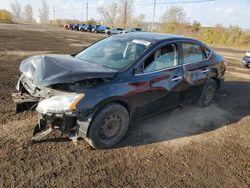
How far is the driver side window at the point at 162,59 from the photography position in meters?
3.77

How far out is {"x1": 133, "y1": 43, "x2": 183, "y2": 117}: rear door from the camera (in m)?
3.66

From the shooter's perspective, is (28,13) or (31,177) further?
(28,13)

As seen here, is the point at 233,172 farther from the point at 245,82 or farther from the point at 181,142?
the point at 245,82

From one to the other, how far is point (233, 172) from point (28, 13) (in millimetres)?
155823

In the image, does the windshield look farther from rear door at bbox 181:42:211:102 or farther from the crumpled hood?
rear door at bbox 181:42:211:102

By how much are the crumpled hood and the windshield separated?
270 millimetres

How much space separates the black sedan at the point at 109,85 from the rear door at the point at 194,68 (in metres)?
0.02

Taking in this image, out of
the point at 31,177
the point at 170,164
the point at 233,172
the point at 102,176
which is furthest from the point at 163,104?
the point at 31,177

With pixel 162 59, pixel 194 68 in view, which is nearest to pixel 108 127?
pixel 162 59

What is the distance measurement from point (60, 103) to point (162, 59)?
1943 mm

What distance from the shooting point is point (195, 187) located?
9.36 ft

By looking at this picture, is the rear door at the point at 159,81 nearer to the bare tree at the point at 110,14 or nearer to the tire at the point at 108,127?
the tire at the point at 108,127

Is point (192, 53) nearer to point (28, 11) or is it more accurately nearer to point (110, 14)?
point (110, 14)

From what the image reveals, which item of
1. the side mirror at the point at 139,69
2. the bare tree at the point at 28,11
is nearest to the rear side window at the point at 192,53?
the side mirror at the point at 139,69
